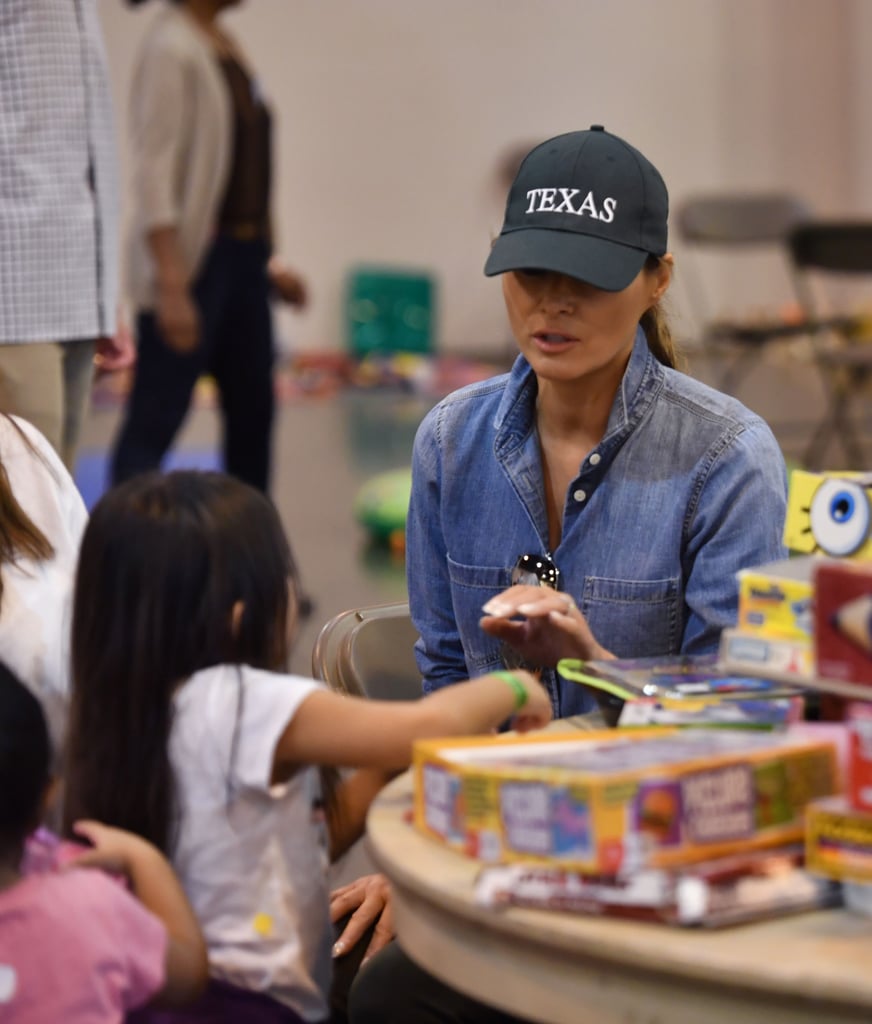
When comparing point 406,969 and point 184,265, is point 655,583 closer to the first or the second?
point 406,969

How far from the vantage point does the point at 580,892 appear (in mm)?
1079

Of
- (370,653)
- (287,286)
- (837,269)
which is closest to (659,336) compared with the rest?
(370,653)

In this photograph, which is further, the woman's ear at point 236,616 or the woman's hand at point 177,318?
the woman's hand at point 177,318

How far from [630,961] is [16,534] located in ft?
3.16

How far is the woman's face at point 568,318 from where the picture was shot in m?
1.78

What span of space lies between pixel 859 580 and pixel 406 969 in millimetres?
679

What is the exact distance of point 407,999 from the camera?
61.3 inches

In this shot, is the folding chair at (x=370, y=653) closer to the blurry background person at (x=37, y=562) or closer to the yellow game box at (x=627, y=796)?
the blurry background person at (x=37, y=562)

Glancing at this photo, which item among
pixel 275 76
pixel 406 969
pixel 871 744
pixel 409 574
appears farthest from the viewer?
pixel 275 76

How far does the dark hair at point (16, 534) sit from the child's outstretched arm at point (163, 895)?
513 millimetres

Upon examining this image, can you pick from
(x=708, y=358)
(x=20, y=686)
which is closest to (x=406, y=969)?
(x=20, y=686)

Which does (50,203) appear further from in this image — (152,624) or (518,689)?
(518,689)

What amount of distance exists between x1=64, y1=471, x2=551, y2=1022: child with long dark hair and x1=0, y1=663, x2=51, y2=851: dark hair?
82 millimetres

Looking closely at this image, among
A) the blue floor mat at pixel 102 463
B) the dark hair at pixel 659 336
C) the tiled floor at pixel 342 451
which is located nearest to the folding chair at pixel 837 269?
the tiled floor at pixel 342 451
